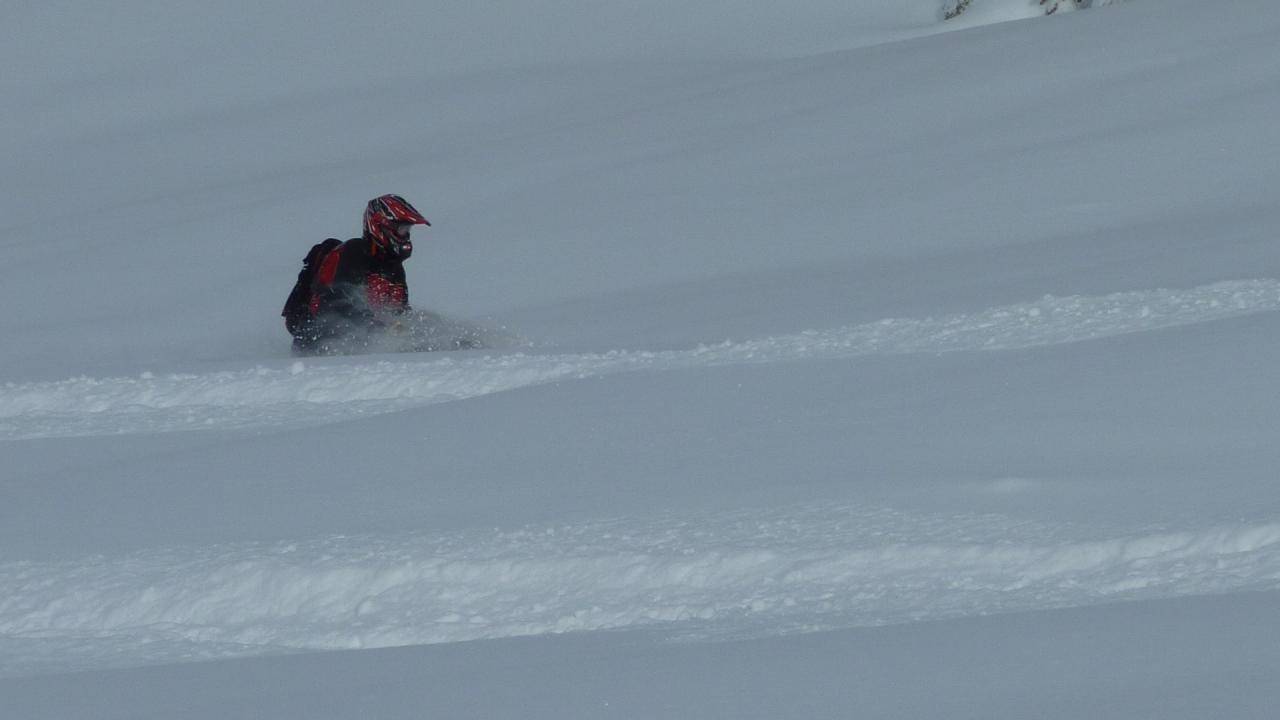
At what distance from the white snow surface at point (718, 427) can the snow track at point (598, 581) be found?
14 mm

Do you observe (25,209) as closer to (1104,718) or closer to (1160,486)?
(1160,486)

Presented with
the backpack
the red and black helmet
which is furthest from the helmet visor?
the backpack

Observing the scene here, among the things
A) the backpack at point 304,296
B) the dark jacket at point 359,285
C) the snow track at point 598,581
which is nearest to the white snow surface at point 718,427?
the snow track at point 598,581

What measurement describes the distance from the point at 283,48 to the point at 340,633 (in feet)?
74.2

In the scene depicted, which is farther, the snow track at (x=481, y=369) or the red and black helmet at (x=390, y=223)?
the red and black helmet at (x=390, y=223)

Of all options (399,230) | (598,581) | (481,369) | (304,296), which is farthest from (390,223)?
(598,581)

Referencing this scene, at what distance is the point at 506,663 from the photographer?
3.58 m

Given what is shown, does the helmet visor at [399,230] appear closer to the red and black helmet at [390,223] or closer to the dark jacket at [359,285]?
the red and black helmet at [390,223]

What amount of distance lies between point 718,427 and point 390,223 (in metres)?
3.00

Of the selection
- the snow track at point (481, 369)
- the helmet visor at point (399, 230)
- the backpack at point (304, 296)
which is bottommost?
the snow track at point (481, 369)

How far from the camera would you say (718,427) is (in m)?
5.70

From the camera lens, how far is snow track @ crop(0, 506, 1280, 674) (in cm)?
395

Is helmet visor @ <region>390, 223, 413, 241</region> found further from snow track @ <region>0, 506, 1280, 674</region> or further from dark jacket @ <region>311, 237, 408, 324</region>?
snow track @ <region>0, 506, 1280, 674</region>

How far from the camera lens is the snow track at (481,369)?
6.67 metres
